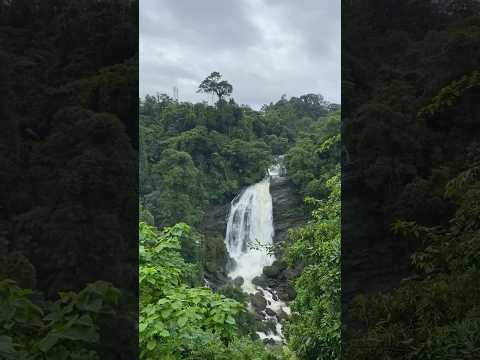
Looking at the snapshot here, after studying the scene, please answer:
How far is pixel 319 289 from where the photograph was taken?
3199 millimetres

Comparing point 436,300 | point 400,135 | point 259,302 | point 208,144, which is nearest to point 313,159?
point 208,144

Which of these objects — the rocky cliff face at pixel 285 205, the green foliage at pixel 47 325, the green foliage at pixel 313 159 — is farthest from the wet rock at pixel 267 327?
the green foliage at pixel 47 325

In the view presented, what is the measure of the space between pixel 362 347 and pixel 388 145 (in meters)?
0.87

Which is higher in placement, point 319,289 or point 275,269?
point 319,289

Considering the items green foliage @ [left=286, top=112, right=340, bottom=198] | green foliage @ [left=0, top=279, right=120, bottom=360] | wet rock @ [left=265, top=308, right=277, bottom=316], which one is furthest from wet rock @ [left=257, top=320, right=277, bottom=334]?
green foliage @ [left=0, top=279, right=120, bottom=360]

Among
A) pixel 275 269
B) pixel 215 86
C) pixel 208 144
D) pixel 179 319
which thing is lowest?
pixel 275 269

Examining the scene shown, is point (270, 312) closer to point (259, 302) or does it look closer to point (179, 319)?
point (259, 302)

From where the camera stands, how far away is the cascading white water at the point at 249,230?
20.3 ft

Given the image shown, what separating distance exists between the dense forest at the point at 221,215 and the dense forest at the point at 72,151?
618 millimetres

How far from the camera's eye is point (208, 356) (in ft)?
7.63

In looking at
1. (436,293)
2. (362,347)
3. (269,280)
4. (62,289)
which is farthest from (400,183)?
(269,280)

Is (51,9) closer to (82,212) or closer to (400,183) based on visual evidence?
(82,212)

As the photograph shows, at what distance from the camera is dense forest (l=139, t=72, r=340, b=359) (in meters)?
2.41

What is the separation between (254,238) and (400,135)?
4.84 metres
